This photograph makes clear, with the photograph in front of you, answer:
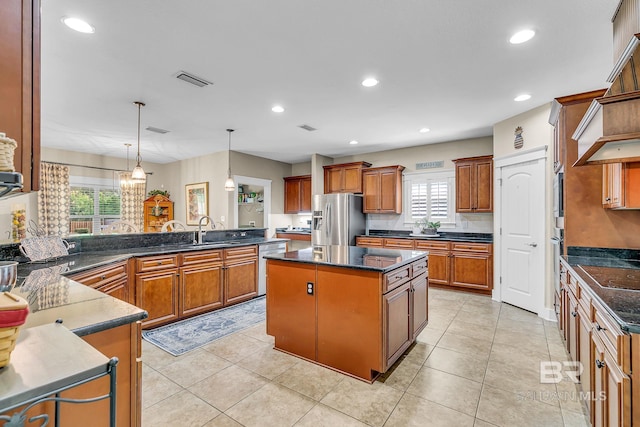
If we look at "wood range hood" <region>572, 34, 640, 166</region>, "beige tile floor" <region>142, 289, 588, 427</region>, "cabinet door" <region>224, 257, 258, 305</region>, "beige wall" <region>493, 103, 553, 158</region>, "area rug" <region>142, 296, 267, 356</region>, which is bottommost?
"beige tile floor" <region>142, 289, 588, 427</region>

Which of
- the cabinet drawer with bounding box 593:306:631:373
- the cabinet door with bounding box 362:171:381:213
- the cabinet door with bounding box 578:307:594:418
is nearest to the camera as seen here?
the cabinet drawer with bounding box 593:306:631:373

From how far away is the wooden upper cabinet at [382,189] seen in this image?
598 centimetres

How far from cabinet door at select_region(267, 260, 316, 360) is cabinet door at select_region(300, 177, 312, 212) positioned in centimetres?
447

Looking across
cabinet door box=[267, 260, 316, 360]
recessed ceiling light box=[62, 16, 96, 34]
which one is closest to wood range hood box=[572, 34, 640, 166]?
cabinet door box=[267, 260, 316, 360]

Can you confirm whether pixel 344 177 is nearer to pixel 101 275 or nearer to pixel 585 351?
pixel 101 275

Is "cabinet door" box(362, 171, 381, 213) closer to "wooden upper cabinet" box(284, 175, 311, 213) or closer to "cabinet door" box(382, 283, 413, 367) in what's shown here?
"wooden upper cabinet" box(284, 175, 311, 213)

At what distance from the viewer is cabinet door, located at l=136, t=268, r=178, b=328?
3141 millimetres

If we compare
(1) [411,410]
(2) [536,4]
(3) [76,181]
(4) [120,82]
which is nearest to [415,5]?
(2) [536,4]

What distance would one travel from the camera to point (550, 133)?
361 cm

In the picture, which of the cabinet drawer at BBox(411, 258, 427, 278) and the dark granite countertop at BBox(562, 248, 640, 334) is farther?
the cabinet drawer at BBox(411, 258, 427, 278)

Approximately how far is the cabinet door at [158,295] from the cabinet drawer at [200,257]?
0.55ft

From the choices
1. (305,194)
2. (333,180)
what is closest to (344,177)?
(333,180)

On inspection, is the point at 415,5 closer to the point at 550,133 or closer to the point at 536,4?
the point at 536,4

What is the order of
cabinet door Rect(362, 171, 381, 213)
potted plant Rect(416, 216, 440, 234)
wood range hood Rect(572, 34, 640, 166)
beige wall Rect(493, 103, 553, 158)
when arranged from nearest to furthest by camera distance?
wood range hood Rect(572, 34, 640, 166) → beige wall Rect(493, 103, 553, 158) → potted plant Rect(416, 216, 440, 234) → cabinet door Rect(362, 171, 381, 213)
